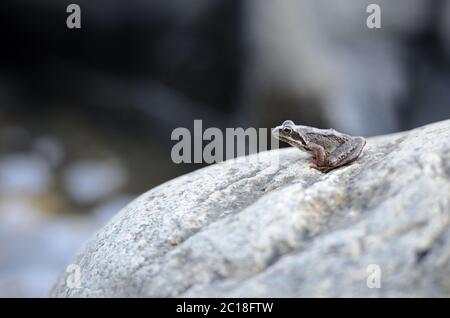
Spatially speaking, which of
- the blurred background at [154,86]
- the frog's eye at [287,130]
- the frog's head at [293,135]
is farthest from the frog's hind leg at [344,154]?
the blurred background at [154,86]

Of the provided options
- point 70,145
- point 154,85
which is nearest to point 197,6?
point 154,85

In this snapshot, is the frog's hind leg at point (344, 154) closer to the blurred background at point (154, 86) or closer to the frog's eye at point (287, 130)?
the frog's eye at point (287, 130)

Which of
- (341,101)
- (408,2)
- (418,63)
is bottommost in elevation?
(341,101)

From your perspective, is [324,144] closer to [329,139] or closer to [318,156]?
[329,139]

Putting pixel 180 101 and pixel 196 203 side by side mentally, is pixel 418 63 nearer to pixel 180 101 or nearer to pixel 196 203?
pixel 180 101

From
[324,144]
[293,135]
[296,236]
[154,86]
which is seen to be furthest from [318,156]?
[154,86]

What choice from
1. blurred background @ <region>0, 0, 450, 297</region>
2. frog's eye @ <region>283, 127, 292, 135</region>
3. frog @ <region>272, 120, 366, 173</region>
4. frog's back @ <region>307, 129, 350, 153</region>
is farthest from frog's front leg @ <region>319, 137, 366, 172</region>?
blurred background @ <region>0, 0, 450, 297</region>
